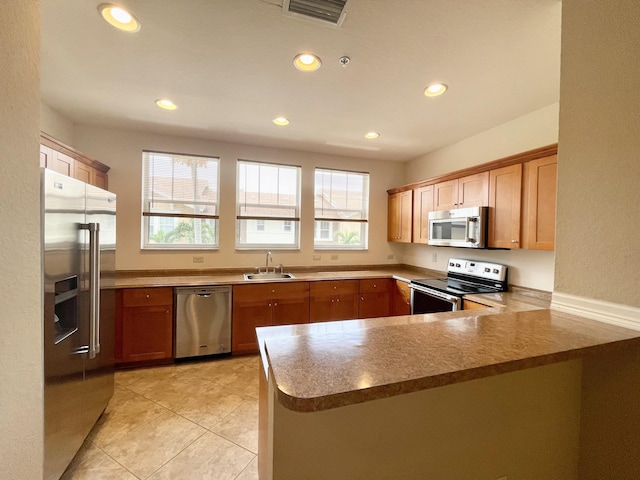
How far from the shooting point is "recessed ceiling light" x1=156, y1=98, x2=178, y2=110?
8.22 ft

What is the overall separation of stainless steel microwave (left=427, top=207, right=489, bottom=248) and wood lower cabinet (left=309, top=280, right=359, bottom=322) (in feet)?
3.97

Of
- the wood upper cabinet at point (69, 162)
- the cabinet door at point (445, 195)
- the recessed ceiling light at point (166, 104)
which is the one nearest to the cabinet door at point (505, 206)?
the cabinet door at point (445, 195)

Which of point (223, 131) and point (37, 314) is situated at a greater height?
point (223, 131)

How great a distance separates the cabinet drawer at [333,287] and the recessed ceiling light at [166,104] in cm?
243

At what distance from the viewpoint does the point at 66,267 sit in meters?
1.48

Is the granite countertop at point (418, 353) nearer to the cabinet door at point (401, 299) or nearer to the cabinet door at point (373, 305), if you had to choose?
the cabinet door at point (401, 299)

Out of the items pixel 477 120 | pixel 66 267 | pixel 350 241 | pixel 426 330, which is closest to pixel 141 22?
pixel 66 267

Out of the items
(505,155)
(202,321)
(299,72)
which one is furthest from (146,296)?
(505,155)

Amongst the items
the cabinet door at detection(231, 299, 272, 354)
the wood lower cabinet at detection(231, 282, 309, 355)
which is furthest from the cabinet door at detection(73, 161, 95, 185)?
the cabinet door at detection(231, 299, 272, 354)

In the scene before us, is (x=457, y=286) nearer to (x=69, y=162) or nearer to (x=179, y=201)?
(x=179, y=201)

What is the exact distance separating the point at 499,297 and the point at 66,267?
3.30m

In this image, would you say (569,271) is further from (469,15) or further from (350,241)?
(350,241)

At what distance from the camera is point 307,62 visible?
1876 millimetres

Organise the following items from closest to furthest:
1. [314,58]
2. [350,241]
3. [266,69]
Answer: [314,58] < [266,69] < [350,241]
